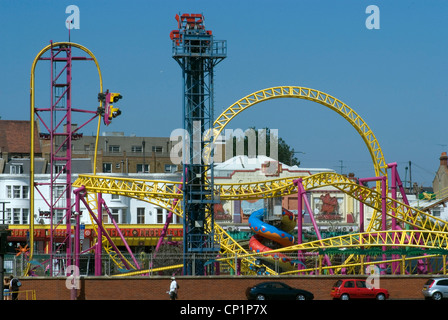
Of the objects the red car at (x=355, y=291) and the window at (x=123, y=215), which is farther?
the window at (x=123, y=215)

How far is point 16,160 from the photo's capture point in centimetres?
8838

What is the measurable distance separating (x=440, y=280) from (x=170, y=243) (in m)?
30.0

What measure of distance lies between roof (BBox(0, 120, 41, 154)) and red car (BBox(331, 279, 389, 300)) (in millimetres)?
58716

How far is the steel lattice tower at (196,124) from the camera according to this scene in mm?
53312

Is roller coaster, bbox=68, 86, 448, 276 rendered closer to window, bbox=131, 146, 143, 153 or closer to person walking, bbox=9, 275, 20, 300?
person walking, bbox=9, 275, 20, 300

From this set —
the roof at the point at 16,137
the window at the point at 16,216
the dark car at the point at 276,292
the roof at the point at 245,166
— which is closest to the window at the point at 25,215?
the window at the point at 16,216

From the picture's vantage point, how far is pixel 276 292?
4406 cm

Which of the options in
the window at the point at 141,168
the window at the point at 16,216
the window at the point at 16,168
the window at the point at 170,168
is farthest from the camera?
the window at the point at 170,168

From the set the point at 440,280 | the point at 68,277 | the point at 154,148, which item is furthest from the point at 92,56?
the point at 154,148

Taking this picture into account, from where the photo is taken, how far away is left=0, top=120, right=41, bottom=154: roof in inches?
3841

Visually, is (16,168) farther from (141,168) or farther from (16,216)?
(141,168)

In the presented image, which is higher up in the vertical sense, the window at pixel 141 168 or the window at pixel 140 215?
the window at pixel 141 168

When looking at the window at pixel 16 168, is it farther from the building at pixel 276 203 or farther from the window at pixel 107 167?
the building at pixel 276 203

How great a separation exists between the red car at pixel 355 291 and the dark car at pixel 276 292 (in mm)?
1289
